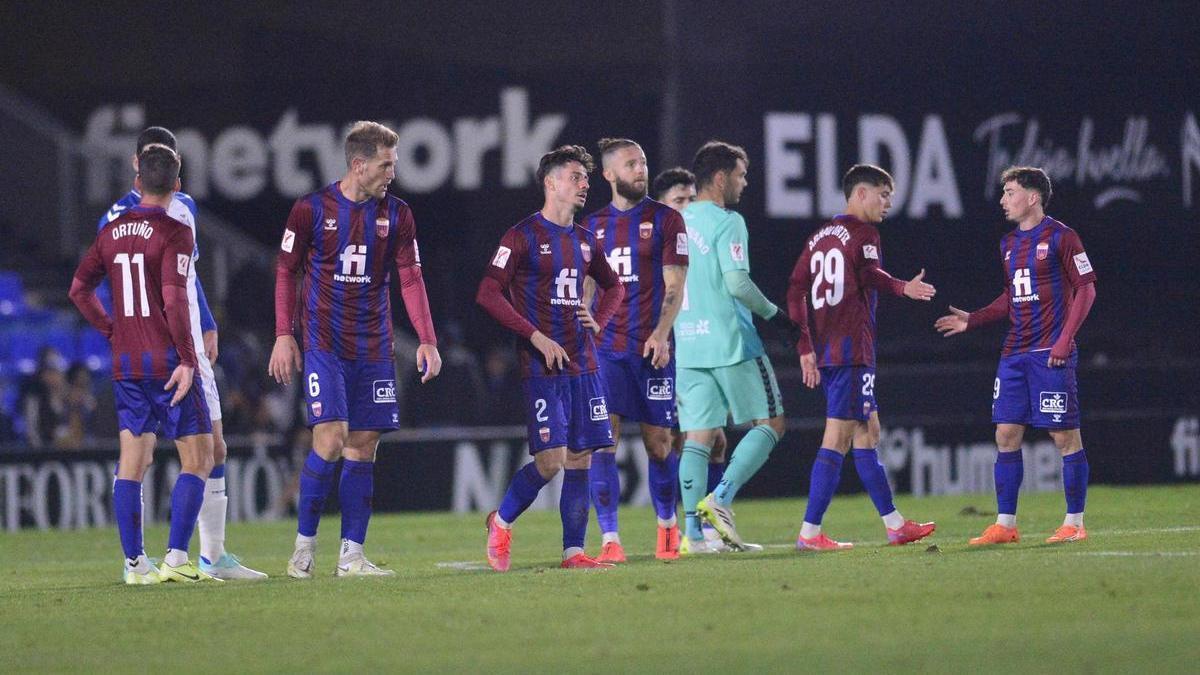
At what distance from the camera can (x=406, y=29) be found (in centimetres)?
2006

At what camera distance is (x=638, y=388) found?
932 centimetres

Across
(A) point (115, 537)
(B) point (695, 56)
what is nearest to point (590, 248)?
(A) point (115, 537)

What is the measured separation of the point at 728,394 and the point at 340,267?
8.19 ft

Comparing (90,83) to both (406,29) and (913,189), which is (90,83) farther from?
(913,189)

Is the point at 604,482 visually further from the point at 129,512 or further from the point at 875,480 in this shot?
the point at 129,512

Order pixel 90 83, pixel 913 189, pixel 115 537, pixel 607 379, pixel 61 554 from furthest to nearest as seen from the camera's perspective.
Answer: pixel 90 83, pixel 913 189, pixel 115 537, pixel 61 554, pixel 607 379

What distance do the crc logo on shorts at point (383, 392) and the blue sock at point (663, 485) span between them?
1.78 m

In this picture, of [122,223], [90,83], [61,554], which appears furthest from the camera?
[90,83]

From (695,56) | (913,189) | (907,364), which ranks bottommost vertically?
(907,364)

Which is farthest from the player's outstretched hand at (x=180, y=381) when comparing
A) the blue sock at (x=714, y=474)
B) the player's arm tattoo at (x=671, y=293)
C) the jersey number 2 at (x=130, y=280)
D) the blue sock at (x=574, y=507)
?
the blue sock at (x=714, y=474)

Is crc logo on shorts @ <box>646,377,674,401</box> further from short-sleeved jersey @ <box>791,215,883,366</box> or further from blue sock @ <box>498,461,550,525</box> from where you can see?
blue sock @ <box>498,461,550,525</box>

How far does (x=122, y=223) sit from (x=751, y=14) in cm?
930

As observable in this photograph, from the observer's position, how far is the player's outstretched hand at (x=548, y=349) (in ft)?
26.9

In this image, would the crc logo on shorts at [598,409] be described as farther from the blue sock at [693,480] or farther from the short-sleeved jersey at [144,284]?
the short-sleeved jersey at [144,284]
